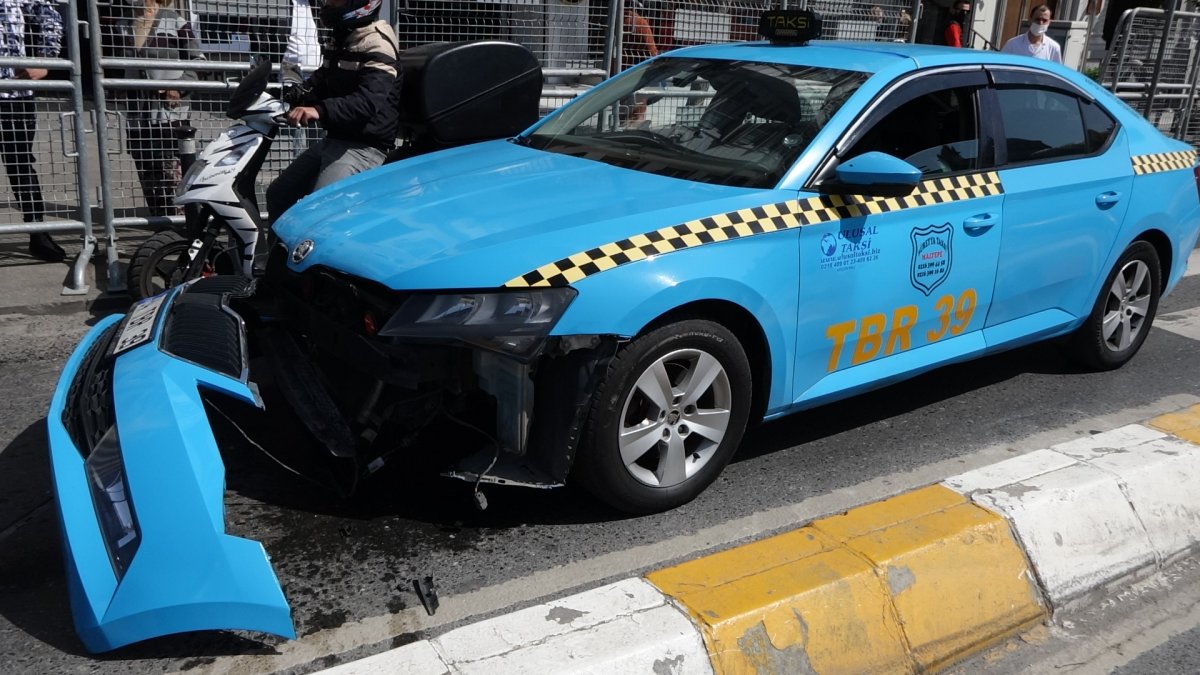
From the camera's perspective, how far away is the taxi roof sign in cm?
477

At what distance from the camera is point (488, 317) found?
3.21 m

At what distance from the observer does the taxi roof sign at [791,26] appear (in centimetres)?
477

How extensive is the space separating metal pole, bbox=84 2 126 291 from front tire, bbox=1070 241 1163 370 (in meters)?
5.31

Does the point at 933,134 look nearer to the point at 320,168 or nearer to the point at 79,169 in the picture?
the point at 320,168

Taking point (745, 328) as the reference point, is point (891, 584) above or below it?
below

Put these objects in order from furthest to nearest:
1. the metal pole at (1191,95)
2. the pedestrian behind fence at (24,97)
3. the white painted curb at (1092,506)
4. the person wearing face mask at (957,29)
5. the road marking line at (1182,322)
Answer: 1. the person wearing face mask at (957,29)
2. the metal pole at (1191,95)
3. the road marking line at (1182,322)
4. the pedestrian behind fence at (24,97)
5. the white painted curb at (1092,506)

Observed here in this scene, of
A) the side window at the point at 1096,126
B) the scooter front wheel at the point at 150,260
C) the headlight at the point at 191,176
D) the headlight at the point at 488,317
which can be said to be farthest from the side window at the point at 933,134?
the scooter front wheel at the point at 150,260

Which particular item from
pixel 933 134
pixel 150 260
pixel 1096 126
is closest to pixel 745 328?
pixel 933 134

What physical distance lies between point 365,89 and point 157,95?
7.04ft

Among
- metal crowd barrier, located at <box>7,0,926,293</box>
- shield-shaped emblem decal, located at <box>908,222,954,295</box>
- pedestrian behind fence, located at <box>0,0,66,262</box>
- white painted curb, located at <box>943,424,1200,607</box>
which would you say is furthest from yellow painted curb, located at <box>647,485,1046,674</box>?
pedestrian behind fence, located at <box>0,0,66,262</box>

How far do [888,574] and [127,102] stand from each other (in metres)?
5.55

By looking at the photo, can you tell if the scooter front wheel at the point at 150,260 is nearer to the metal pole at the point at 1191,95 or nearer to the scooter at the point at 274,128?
the scooter at the point at 274,128

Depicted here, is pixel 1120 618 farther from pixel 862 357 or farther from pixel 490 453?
pixel 490 453

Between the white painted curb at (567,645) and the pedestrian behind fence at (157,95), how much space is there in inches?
192
